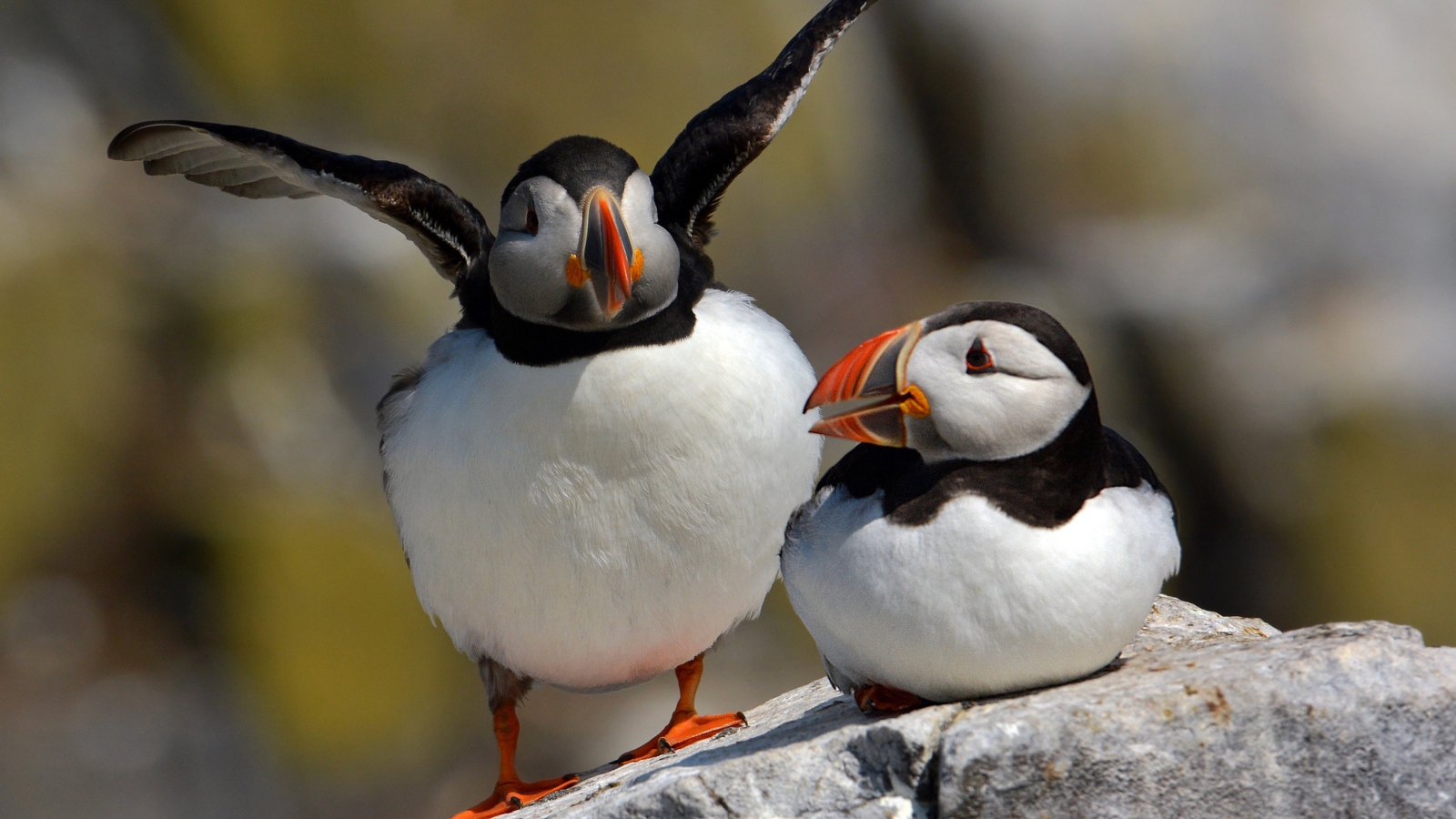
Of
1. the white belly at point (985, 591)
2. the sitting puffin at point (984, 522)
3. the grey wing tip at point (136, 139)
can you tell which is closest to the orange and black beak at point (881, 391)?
the sitting puffin at point (984, 522)

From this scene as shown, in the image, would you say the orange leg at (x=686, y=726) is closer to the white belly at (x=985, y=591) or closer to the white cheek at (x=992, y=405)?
the white belly at (x=985, y=591)

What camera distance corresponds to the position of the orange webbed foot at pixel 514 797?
323cm

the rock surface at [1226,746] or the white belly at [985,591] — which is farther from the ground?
the white belly at [985,591]

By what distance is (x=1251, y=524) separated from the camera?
23.4 ft

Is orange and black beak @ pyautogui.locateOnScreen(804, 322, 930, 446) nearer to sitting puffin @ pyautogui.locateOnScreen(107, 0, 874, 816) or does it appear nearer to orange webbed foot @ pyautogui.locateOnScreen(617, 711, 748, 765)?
sitting puffin @ pyautogui.locateOnScreen(107, 0, 874, 816)

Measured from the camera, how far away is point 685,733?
10.8 ft

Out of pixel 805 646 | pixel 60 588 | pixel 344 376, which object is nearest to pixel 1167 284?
pixel 805 646

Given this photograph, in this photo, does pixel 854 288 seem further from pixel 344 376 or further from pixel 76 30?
pixel 76 30

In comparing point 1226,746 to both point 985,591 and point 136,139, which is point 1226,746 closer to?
point 985,591

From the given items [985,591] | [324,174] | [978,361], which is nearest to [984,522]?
[985,591]

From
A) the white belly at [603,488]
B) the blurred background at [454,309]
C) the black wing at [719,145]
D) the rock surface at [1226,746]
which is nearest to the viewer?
the rock surface at [1226,746]

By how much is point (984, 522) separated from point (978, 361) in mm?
252

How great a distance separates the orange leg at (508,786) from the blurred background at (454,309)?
3.45 meters

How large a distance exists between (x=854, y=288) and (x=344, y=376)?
Answer: 3082 millimetres
